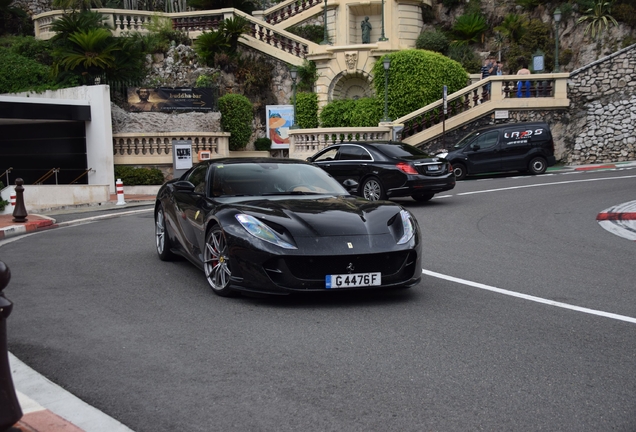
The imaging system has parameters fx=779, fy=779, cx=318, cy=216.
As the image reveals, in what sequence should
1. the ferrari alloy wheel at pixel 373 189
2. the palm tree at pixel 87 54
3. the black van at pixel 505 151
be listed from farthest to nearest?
the palm tree at pixel 87 54 → the black van at pixel 505 151 → the ferrari alloy wheel at pixel 373 189

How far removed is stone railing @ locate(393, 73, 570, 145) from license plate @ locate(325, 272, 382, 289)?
918 inches

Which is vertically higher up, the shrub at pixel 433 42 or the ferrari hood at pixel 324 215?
the shrub at pixel 433 42

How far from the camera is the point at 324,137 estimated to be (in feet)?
101

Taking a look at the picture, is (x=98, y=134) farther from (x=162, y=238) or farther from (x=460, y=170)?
(x=162, y=238)

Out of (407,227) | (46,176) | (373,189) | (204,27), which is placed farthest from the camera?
(204,27)

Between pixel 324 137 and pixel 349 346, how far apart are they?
25.2m

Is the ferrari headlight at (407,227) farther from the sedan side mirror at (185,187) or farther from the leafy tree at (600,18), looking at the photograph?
the leafy tree at (600,18)

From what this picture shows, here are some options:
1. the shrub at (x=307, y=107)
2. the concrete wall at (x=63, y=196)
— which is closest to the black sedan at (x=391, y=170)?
the concrete wall at (x=63, y=196)

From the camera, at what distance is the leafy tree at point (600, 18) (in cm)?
3650

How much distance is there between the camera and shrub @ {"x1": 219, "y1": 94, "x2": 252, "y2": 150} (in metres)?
34.5

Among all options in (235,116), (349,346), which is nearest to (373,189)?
Answer: (349,346)

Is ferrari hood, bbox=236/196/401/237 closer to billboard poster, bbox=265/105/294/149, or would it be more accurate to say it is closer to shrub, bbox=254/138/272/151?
shrub, bbox=254/138/272/151

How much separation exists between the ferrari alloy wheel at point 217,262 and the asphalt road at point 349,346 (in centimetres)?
21

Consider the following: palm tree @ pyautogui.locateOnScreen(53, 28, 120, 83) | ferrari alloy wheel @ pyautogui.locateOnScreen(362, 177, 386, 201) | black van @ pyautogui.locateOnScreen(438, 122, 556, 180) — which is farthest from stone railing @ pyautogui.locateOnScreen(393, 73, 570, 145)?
ferrari alloy wheel @ pyautogui.locateOnScreen(362, 177, 386, 201)
